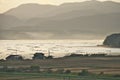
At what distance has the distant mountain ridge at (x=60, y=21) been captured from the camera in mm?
19969

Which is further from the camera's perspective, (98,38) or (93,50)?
(93,50)

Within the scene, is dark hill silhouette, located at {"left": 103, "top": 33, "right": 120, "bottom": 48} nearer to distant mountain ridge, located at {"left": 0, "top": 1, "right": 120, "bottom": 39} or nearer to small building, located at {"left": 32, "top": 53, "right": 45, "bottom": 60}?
distant mountain ridge, located at {"left": 0, "top": 1, "right": 120, "bottom": 39}

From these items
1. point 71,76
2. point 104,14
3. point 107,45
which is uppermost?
point 104,14

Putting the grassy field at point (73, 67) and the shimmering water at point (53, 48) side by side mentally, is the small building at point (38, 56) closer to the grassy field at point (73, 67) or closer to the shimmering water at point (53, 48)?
the shimmering water at point (53, 48)

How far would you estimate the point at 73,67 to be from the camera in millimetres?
19625

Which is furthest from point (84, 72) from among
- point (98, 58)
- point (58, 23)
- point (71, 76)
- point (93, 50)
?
point (93, 50)

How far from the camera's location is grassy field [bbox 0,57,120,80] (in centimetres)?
1827

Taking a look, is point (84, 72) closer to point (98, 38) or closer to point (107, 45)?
point (98, 38)

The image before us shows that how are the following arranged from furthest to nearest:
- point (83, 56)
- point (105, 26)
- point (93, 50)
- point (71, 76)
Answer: point (93, 50), point (83, 56), point (105, 26), point (71, 76)

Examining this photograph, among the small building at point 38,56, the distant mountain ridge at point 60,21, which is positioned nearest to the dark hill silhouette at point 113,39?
the distant mountain ridge at point 60,21

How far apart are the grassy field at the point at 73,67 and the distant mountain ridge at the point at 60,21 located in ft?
4.02

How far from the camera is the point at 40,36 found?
20625 millimetres

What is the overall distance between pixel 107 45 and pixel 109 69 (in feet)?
10.4

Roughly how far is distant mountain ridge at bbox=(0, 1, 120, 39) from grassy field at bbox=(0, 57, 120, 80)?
1.23 metres
